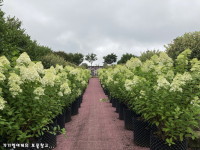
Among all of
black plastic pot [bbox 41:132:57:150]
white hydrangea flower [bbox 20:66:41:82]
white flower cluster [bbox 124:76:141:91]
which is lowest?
black plastic pot [bbox 41:132:57:150]

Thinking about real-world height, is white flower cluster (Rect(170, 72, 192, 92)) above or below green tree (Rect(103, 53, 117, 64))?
below

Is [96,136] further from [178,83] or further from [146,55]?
[146,55]

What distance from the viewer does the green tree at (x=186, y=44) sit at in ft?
41.1

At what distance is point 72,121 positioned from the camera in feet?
30.2

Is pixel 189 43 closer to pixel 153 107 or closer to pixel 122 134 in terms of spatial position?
pixel 122 134

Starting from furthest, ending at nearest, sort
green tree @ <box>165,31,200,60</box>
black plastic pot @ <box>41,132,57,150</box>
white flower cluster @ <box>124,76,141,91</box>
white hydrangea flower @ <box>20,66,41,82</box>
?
1. green tree @ <box>165,31,200,60</box>
2. white flower cluster @ <box>124,76,141,91</box>
3. black plastic pot @ <box>41,132,57,150</box>
4. white hydrangea flower @ <box>20,66,41,82</box>

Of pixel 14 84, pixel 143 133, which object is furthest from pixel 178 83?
pixel 14 84

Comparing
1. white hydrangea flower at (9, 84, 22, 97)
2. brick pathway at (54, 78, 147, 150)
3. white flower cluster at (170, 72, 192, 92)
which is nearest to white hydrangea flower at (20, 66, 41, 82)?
white hydrangea flower at (9, 84, 22, 97)

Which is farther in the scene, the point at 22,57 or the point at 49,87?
the point at 49,87

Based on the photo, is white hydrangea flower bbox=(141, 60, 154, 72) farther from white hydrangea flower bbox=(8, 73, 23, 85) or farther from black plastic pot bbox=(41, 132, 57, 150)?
white hydrangea flower bbox=(8, 73, 23, 85)

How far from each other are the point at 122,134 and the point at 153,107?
3089 mm

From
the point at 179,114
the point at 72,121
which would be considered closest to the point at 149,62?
the point at 179,114

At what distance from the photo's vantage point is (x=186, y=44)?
12.9 metres

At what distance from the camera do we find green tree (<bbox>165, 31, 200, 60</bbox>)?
12539 millimetres
